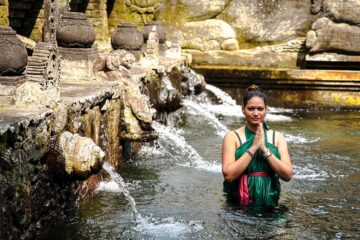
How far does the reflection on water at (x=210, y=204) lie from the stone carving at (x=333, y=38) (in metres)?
4.56

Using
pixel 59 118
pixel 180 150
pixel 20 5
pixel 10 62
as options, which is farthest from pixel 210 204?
pixel 20 5

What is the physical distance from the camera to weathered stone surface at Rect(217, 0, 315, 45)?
14.2m

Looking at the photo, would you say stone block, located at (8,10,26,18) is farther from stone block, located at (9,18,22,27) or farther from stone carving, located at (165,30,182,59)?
stone carving, located at (165,30,182,59)

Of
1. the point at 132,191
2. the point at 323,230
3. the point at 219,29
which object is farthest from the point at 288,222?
the point at 219,29

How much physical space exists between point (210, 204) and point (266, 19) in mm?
9553

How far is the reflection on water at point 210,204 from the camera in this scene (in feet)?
15.4

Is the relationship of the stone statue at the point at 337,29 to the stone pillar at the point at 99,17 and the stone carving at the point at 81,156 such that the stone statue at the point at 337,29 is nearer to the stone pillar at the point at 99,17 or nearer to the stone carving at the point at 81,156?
the stone pillar at the point at 99,17

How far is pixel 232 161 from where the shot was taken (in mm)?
4441

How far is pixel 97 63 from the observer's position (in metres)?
7.49

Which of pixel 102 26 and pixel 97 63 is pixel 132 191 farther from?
pixel 102 26

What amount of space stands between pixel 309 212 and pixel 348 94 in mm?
7906

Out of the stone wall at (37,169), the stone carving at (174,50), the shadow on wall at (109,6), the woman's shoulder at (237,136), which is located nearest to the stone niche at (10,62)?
the stone wall at (37,169)

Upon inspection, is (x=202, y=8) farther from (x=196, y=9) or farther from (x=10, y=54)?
(x=10, y=54)

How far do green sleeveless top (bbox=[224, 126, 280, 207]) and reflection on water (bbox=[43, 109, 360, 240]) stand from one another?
0.15 m
